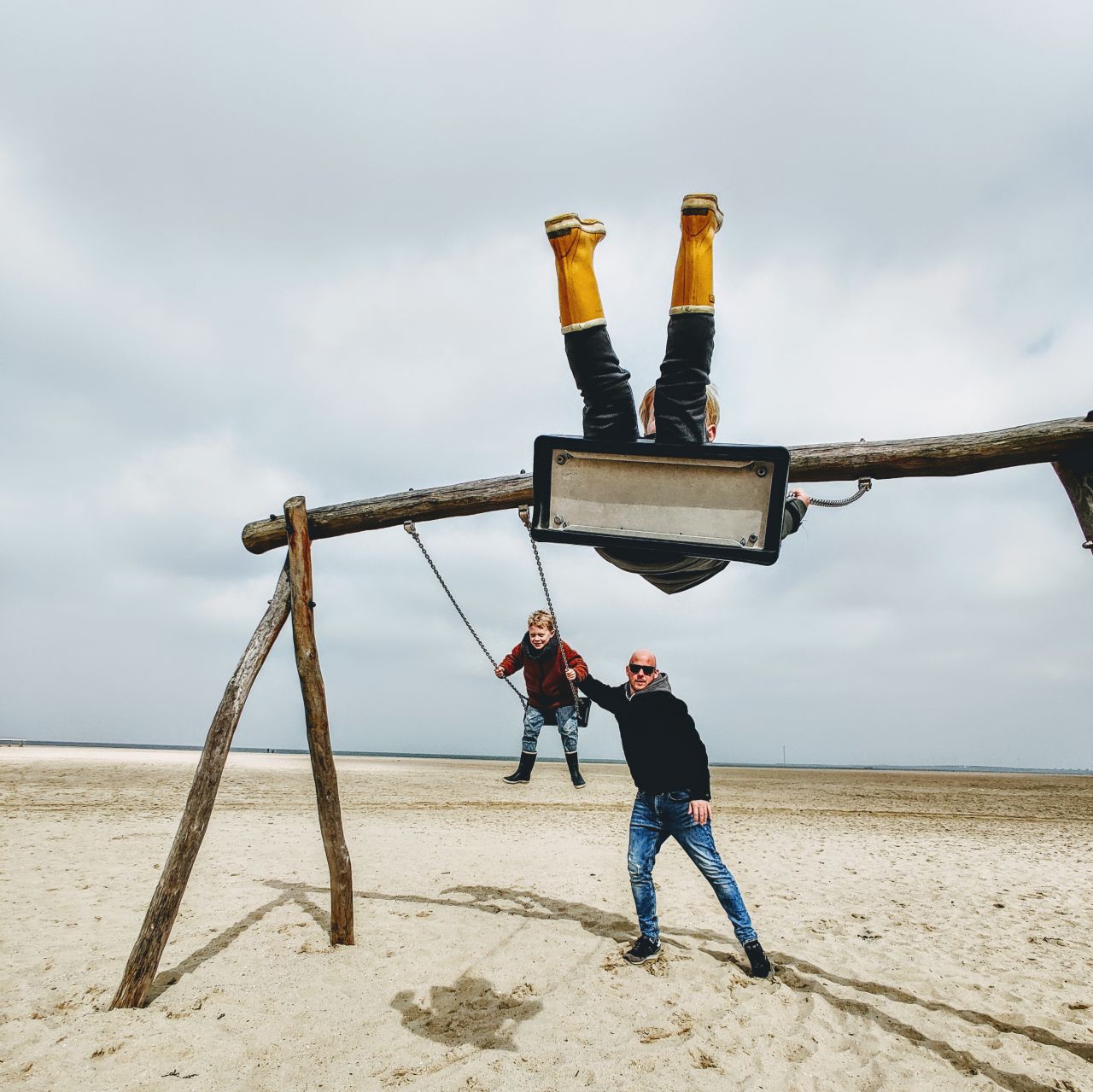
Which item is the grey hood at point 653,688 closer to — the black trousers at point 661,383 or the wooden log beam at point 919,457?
the wooden log beam at point 919,457

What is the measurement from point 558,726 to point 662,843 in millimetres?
1297

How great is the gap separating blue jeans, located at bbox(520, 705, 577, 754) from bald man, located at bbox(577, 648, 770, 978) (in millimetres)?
456

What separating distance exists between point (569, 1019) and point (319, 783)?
2.52m

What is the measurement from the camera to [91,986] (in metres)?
4.48

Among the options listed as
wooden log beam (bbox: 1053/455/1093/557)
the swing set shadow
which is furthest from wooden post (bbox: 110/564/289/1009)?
wooden log beam (bbox: 1053/455/1093/557)

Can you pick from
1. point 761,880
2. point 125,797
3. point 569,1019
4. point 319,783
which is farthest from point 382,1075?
point 125,797

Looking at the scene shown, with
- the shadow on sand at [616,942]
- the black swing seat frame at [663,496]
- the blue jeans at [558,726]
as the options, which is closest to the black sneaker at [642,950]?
the shadow on sand at [616,942]

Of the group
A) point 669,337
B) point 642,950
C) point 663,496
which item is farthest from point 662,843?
point 669,337

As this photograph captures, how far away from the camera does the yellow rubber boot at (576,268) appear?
9.95 ft

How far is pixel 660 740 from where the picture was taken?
4953 mm

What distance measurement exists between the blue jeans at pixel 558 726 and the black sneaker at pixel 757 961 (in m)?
1.95

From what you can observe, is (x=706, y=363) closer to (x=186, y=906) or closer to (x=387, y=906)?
(x=387, y=906)

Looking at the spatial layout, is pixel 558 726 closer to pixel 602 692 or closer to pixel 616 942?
pixel 602 692

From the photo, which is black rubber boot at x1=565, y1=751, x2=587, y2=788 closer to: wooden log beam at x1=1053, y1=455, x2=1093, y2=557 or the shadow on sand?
the shadow on sand
